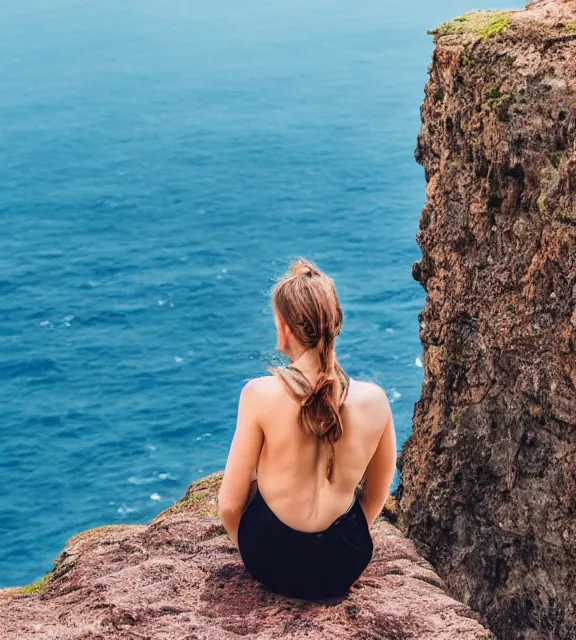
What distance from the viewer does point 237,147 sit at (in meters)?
62.2

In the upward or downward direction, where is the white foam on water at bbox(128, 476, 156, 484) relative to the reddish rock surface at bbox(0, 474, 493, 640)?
downward

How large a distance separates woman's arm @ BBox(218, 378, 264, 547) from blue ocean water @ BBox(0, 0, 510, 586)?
4.59m

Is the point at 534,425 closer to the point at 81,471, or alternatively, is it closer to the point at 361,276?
the point at 81,471

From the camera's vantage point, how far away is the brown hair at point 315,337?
21.6 feet

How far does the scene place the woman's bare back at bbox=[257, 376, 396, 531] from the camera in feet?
22.2

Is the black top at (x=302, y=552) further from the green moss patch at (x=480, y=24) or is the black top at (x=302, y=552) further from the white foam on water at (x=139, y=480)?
the white foam on water at (x=139, y=480)

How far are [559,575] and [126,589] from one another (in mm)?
3755

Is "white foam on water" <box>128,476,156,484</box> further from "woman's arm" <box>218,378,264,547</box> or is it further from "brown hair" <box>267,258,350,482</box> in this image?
"brown hair" <box>267,258,350,482</box>

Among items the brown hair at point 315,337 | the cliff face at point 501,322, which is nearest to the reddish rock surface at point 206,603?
the cliff face at point 501,322

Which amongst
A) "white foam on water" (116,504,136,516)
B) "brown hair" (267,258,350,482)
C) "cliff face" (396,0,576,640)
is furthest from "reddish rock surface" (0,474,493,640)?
"white foam on water" (116,504,136,516)

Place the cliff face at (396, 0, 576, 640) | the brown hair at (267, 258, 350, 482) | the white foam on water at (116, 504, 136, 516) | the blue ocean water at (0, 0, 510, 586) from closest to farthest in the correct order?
the brown hair at (267, 258, 350, 482), the cliff face at (396, 0, 576, 640), the white foam on water at (116, 504, 136, 516), the blue ocean water at (0, 0, 510, 586)

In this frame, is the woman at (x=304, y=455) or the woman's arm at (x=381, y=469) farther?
the woman's arm at (x=381, y=469)

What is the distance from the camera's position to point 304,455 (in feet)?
22.7

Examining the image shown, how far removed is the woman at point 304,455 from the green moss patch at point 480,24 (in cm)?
331
